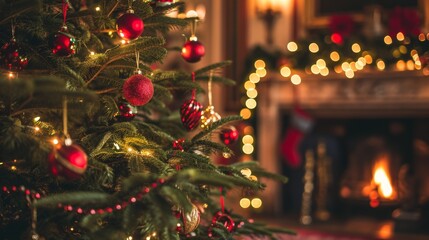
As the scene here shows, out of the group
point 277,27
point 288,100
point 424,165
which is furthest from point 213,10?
point 424,165

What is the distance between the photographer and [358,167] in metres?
3.89

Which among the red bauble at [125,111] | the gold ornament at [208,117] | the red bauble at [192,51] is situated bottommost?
the gold ornament at [208,117]

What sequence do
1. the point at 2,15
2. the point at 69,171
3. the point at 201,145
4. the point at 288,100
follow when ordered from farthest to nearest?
1. the point at 288,100
2. the point at 201,145
3. the point at 2,15
4. the point at 69,171

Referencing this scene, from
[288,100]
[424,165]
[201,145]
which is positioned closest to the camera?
[201,145]

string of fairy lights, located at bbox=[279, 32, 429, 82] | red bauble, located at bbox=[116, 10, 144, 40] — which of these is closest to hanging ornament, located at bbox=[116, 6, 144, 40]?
red bauble, located at bbox=[116, 10, 144, 40]

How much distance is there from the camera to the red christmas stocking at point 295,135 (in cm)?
392

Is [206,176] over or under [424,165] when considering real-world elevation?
over

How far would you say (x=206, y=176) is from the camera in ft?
3.55

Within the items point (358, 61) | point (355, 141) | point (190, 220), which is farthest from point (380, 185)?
point (190, 220)

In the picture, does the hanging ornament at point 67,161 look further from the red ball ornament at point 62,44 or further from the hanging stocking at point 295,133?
the hanging stocking at point 295,133

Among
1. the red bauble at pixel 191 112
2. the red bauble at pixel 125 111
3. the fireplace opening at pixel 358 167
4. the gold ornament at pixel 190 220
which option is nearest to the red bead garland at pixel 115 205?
the gold ornament at pixel 190 220

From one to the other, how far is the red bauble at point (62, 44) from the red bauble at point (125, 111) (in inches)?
8.7

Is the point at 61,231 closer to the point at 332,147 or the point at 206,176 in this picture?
the point at 206,176

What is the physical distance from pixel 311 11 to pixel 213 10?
0.86 m
